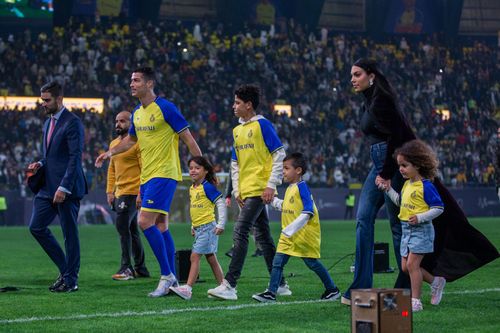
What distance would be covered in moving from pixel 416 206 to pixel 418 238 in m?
0.29

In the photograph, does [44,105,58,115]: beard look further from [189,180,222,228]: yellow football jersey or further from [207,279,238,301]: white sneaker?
[207,279,238,301]: white sneaker

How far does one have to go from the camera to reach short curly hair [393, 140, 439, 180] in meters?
7.67

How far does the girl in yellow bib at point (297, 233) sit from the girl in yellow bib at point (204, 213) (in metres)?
0.85

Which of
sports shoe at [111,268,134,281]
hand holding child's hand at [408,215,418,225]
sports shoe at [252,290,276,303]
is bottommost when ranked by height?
sports shoe at [111,268,134,281]

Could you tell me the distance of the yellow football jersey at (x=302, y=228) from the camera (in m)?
8.48

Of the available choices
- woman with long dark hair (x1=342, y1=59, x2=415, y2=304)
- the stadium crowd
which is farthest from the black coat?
the stadium crowd

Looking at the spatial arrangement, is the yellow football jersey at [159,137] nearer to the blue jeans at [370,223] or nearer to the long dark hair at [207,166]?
the long dark hair at [207,166]

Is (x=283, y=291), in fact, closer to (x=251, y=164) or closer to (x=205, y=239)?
(x=205, y=239)

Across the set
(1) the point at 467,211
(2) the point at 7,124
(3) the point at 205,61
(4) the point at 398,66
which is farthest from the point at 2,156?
(4) the point at 398,66

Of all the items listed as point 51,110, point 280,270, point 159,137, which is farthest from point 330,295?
point 51,110

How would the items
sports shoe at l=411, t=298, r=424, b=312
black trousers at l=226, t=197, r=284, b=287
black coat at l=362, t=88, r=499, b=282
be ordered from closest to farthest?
sports shoe at l=411, t=298, r=424, b=312, black coat at l=362, t=88, r=499, b=282, black trousers at l=226, t=197, r=284, b=287

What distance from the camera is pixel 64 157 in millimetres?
9820

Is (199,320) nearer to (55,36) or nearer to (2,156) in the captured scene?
(2,156)

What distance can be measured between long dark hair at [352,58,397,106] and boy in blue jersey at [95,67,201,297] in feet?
6.43
